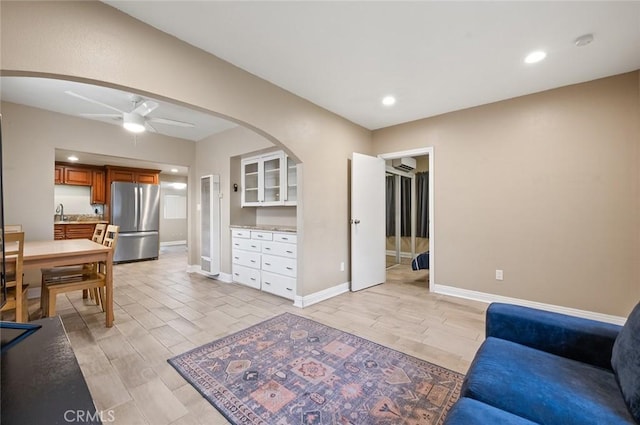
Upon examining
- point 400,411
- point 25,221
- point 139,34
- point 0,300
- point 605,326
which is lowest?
point 400,411

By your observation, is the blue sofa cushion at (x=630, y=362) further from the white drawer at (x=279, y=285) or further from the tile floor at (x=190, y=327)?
the white drawer at (x=279, y=285)

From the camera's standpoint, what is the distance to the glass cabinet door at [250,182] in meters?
4.69

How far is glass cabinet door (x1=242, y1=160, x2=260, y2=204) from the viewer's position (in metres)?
4.69

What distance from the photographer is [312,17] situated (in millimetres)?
1981

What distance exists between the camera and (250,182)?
15.6 feet

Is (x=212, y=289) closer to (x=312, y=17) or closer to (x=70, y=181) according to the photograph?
(x=312, y=17)

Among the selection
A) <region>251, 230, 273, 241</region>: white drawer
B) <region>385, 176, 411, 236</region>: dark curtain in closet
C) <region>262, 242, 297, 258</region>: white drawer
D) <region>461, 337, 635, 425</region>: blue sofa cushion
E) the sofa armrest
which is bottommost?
<region>461, 337, 635, 425</region>: blue sofa cushion

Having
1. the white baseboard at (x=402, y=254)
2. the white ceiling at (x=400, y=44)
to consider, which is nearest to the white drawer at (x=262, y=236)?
the white ceiling at (x=400, y=44)

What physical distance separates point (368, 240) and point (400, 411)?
272 cm

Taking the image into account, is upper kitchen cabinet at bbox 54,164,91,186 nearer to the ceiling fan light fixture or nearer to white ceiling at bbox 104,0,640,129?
the ceiling fan light fixture

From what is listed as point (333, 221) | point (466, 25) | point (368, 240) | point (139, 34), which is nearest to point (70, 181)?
point (139, 34)

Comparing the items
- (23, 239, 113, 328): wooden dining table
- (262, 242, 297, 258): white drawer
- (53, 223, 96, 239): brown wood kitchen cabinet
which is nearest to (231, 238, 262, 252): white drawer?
(262, 242, 297, 258): white drawer

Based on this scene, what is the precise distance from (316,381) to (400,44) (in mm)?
2793

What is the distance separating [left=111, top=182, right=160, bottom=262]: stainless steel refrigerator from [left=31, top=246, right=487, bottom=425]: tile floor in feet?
6.74
